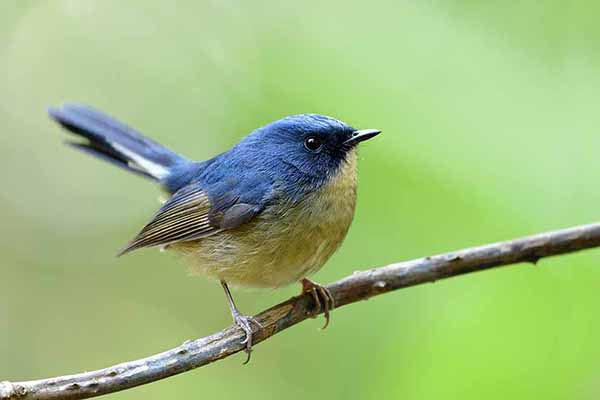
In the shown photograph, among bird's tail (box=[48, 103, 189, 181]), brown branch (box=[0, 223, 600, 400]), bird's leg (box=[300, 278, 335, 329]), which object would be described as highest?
bird's tail (box=[48, 103, 189, 181])

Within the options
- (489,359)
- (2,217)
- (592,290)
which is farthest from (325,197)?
(2,217)

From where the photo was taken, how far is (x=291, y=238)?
376 centimetres

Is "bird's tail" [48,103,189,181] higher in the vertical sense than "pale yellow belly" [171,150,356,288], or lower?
higher

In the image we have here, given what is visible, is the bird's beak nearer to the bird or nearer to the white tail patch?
the bird

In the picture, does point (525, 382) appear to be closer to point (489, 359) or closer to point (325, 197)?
point (489, 359)

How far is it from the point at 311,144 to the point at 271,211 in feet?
1.49

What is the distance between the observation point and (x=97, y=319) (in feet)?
22.7

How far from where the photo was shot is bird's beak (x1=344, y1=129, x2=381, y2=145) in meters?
3.70

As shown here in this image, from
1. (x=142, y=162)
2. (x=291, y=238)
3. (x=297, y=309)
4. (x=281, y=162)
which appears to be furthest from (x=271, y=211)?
(x=142, y=162)

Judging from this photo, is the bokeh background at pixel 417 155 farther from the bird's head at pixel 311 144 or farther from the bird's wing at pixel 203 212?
the bird's wing at pixel 203 212

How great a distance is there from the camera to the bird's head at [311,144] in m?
3.89

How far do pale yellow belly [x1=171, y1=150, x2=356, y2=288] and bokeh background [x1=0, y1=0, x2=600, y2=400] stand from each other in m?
0.24

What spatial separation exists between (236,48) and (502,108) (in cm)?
222

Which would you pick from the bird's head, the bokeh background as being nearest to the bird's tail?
the bokeh background
